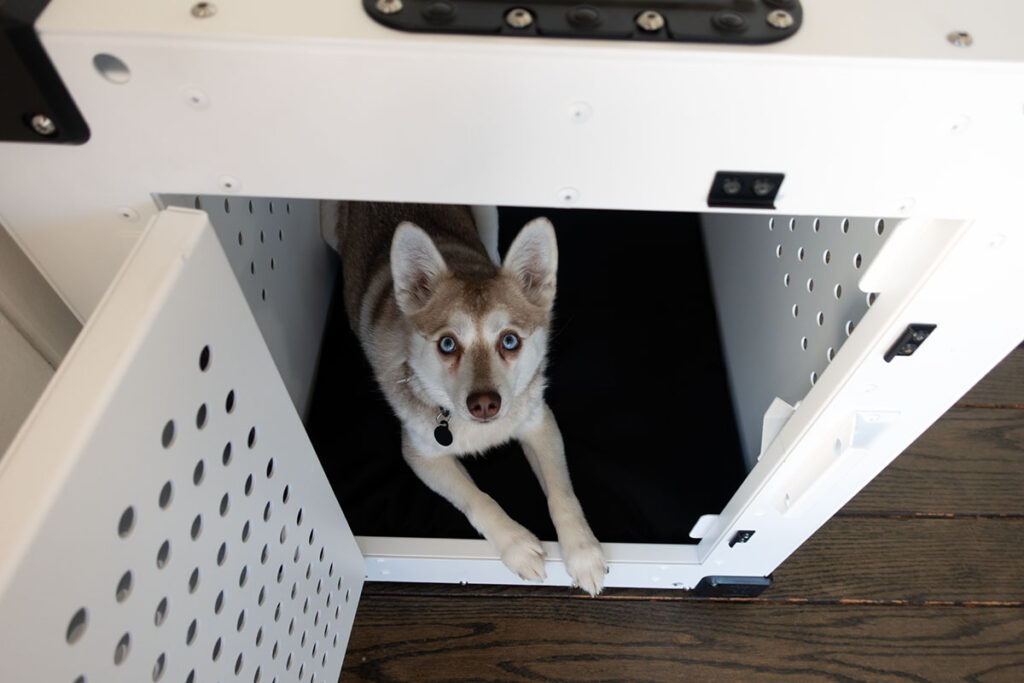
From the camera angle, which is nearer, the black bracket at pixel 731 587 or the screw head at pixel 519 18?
the screw head at pixel 519 18

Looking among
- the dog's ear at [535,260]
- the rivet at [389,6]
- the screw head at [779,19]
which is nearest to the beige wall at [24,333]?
the rivet at [389,6]

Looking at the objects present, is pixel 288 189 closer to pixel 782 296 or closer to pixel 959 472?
pixel 782 296

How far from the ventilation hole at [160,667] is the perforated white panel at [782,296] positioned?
82cm

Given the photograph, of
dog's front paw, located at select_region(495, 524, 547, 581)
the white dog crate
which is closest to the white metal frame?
the white dog crate

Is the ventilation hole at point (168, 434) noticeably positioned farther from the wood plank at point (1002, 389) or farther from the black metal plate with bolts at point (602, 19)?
the wood plank at point (1002, 389)

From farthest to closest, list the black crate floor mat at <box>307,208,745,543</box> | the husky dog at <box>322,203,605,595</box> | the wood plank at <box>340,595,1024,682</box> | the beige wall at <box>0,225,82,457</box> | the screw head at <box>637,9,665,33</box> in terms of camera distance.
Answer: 1. the black crate floor mat at <box>307,208,745,543</box>
2. the wood plank at <box>340,595,1024,682</box>
3. the husky dog at <box>322,203,605,595</box>
4. the beige wall at <box>0,225,82,457</box>
5. the screw head at <box>637,9,665,33</box>

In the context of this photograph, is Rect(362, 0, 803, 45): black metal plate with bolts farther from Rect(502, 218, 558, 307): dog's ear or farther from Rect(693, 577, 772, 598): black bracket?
Rect(693, 577, 772, 598): black bracket

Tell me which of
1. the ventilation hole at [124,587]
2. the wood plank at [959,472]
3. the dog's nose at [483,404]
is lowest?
the wood plank at [959,472]

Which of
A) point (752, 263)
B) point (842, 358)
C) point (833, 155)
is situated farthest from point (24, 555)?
point (752, 263)

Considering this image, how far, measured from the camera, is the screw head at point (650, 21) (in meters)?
0.53

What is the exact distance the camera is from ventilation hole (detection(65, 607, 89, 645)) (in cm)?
46

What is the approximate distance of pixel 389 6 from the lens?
0.53m

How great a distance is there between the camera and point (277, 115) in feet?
1.87

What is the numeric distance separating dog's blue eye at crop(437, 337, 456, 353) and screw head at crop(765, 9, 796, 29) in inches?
30.2
